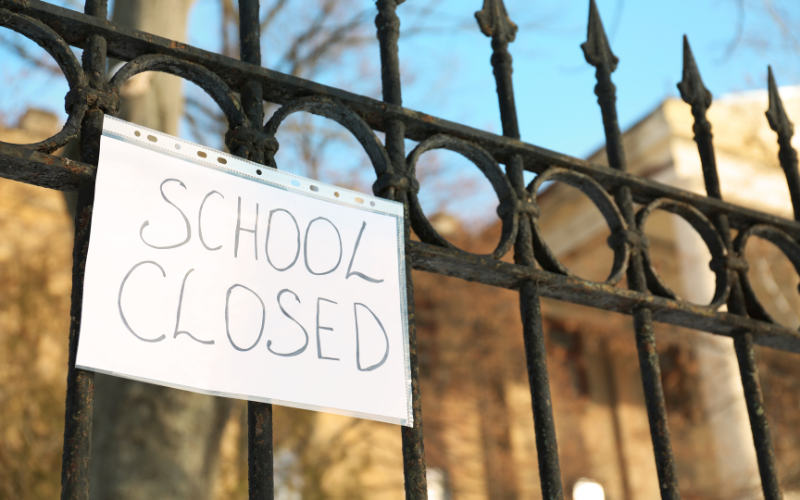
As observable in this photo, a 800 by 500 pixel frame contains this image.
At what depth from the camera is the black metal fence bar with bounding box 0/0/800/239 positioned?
1.23 meters

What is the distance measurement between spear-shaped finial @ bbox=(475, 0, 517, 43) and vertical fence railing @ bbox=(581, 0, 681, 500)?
227mm

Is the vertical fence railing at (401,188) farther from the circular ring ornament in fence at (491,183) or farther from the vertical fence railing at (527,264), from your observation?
the vertical fence railing at (527,264)

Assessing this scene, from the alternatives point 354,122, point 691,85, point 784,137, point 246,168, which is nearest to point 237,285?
point 246,168

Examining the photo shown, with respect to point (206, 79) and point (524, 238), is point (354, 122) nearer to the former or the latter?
point (206, 79)

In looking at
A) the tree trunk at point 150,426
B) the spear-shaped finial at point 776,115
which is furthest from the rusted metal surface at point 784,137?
the tree trunk at point 150,426

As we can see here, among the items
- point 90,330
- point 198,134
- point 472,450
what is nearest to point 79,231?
point 90,330

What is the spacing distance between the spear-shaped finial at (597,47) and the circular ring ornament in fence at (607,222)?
1.21 feet

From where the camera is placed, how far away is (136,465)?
10.8 feet

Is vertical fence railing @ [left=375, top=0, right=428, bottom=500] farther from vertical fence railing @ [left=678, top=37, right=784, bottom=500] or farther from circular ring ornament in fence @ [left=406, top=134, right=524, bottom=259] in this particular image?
vertical fence railing @ [left=678, top=37, right=784, bottom=500]

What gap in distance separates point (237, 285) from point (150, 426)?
2474 mm

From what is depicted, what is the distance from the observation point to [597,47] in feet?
6.17

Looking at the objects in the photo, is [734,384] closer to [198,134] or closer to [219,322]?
[198,134]

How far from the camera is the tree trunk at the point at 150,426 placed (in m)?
3.27

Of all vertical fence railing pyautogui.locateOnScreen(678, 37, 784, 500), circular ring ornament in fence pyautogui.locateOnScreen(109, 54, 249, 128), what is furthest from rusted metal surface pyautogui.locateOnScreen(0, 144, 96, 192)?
vertical fence railing pyautogui.locateOnScreen(678, 37, 784, 500)
